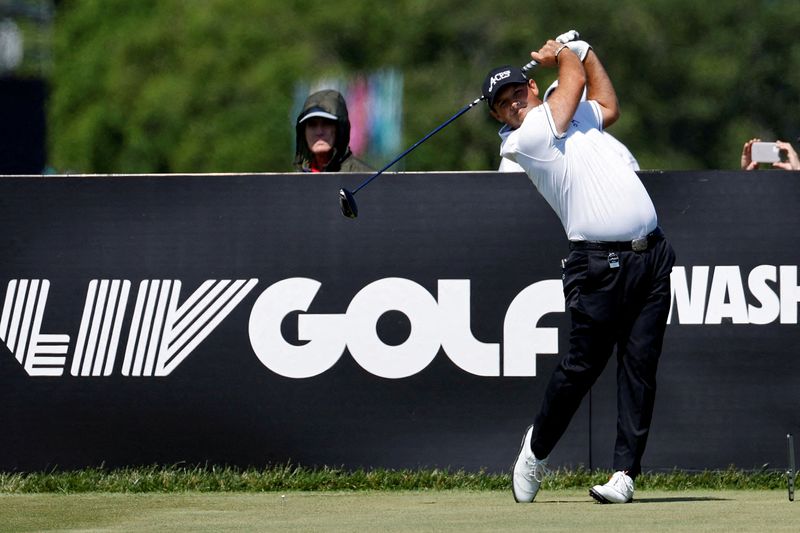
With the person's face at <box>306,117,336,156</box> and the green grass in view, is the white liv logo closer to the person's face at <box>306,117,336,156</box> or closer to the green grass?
the green grass

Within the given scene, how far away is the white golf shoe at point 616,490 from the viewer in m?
7.46

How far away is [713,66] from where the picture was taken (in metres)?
52.8

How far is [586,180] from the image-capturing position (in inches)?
292

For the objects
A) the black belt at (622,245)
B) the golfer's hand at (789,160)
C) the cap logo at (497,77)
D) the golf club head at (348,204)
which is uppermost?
the cap logo at (497,77)

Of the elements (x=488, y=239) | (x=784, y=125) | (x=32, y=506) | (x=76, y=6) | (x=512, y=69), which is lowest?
(x=32, y=506)

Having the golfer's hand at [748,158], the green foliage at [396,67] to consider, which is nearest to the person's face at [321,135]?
the golfer's hand at [748,158]

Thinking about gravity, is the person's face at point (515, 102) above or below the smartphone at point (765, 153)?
above

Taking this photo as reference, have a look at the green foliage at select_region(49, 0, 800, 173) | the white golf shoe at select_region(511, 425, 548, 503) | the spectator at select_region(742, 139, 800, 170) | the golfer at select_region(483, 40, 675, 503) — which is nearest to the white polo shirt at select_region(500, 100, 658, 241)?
the golfer at select_region(483, 40, 675, 503)

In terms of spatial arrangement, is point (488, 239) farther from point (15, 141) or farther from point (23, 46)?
point (23, 46)

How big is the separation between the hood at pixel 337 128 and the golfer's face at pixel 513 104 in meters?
1.97

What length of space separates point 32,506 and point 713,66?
1839 inches

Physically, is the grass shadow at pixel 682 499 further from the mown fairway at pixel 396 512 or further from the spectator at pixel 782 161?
the spectator at pixel 782 161

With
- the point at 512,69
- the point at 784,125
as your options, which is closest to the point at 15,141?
the point at 512,69

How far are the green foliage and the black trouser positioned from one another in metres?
36.0
